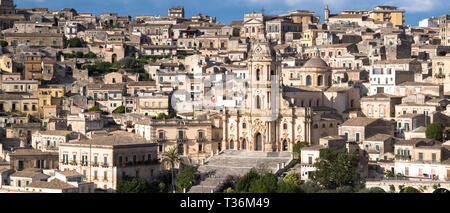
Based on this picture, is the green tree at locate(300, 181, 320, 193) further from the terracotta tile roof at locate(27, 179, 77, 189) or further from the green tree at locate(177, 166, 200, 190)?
the terracotta tile roof at locate(27, 179, 77, 189)

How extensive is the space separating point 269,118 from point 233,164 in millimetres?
5983

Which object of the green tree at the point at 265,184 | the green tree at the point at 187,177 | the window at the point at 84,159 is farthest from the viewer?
the window at the point at 84,159

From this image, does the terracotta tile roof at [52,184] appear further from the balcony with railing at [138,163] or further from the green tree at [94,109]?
the green tree at [94,109]

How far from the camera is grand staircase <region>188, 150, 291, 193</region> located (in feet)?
200

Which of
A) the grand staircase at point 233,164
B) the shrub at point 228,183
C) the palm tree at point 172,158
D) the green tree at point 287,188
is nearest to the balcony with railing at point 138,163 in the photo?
the palm tree at point 172,158

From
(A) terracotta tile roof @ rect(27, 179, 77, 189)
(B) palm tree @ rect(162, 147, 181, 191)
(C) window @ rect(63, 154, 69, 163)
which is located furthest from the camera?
(B) palm tree @ rect(162, 147, 181, 191)

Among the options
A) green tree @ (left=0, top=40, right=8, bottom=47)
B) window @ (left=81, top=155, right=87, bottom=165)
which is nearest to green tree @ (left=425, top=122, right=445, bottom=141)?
window @ (left=81, top=155, right=87, bottom=165)

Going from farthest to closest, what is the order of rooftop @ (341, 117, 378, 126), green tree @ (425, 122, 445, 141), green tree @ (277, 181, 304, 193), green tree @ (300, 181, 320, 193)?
rooftop @ (341, 117, 378, 126) < green tree @ (425, 122, 445, 141) < green tree @ (300, 181, 320, 193) < green tree @ (277, 181, 304, 193)

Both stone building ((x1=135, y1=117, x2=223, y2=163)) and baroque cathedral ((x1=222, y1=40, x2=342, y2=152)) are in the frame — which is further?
baroque cathedral ((x1=222, y1=40, x2=342, y2=152))

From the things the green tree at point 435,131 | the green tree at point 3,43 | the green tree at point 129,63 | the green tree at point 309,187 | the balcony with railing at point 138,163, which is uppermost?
the green tree at point 3,43

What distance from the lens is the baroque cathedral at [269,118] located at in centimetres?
6875

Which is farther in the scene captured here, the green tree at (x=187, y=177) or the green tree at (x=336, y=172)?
Result: the green tree at (x=187, y=177)

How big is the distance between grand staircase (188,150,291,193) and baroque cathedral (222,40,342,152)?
1.61 metres

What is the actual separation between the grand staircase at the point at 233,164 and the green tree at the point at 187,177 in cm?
40
